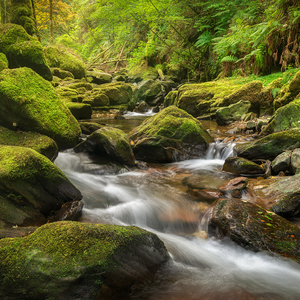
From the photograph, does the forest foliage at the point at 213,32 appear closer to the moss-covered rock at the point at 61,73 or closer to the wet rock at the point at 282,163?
the moss-covered rock at the point at 61,73

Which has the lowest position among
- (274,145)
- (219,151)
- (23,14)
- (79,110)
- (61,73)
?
(219,151)

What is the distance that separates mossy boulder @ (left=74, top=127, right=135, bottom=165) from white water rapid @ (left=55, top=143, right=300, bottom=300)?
31 cm

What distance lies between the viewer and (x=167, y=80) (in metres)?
20.5

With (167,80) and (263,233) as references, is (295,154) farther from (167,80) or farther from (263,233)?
(167,80)

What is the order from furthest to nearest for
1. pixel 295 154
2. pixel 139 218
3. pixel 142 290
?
pixel 295 154
pixel 139 218
pixel 142 290

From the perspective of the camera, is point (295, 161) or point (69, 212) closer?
point (69, 212)

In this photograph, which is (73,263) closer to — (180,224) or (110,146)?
(180,224)

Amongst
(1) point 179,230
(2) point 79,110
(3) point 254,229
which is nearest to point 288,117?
(3) point 254,229

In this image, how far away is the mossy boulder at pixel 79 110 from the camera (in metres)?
10.9

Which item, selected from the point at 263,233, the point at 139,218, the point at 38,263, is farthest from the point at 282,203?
the point at 38,263

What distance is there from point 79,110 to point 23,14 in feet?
14.3

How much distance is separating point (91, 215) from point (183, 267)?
5.50ft

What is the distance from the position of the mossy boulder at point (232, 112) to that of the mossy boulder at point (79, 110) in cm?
637

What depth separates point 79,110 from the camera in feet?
36.4
